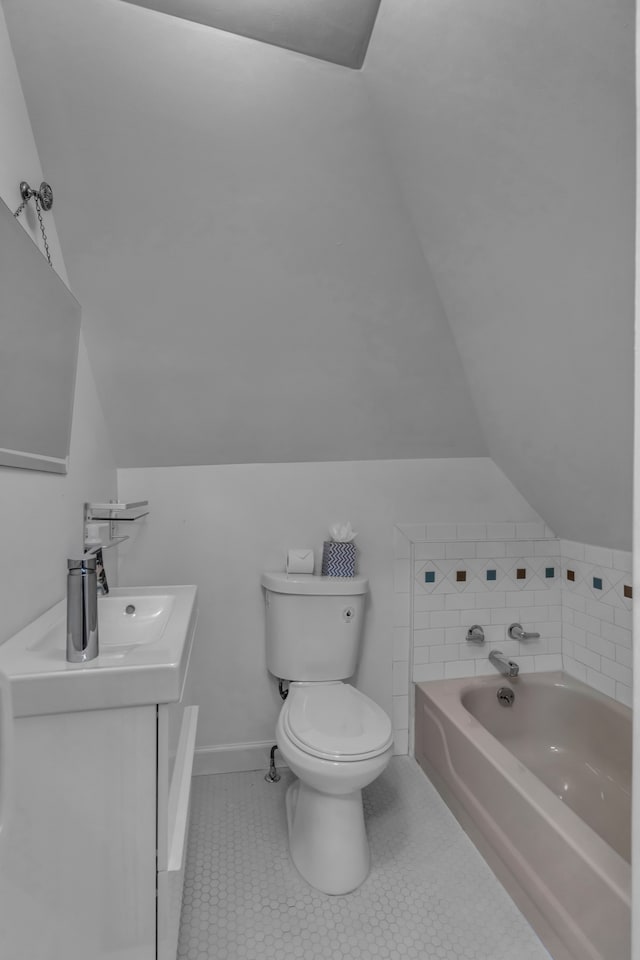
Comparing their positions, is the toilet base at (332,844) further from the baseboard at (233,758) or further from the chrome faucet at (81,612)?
the chrome faucet at (81,612)

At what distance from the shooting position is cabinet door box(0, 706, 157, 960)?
995mm

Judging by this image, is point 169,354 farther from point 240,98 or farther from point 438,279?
point 438,279

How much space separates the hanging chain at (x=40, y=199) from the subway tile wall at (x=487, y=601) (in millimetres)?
1789

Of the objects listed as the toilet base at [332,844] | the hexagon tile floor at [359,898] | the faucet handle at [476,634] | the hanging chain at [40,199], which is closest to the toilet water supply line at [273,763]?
the hexagon tile floor at [359,898]

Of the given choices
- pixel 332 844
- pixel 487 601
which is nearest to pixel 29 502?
pixel 332 844

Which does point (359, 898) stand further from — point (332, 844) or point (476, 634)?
point (476, 634)

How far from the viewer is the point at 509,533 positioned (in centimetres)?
261

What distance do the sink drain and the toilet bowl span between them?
81 centimetres

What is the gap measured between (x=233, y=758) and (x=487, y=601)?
1.37 m

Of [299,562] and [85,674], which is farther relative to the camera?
[299,562]

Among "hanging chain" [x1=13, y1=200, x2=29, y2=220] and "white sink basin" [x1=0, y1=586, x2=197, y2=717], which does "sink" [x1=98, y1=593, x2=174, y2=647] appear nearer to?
"white sink basin" [x1=0, y1=586, x2=197, y2=717]

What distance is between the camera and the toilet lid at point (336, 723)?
67.7 inches

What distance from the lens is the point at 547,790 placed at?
5.52 ft

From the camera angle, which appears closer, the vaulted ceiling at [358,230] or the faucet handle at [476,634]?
the vaulted ceiling at [358,230]
